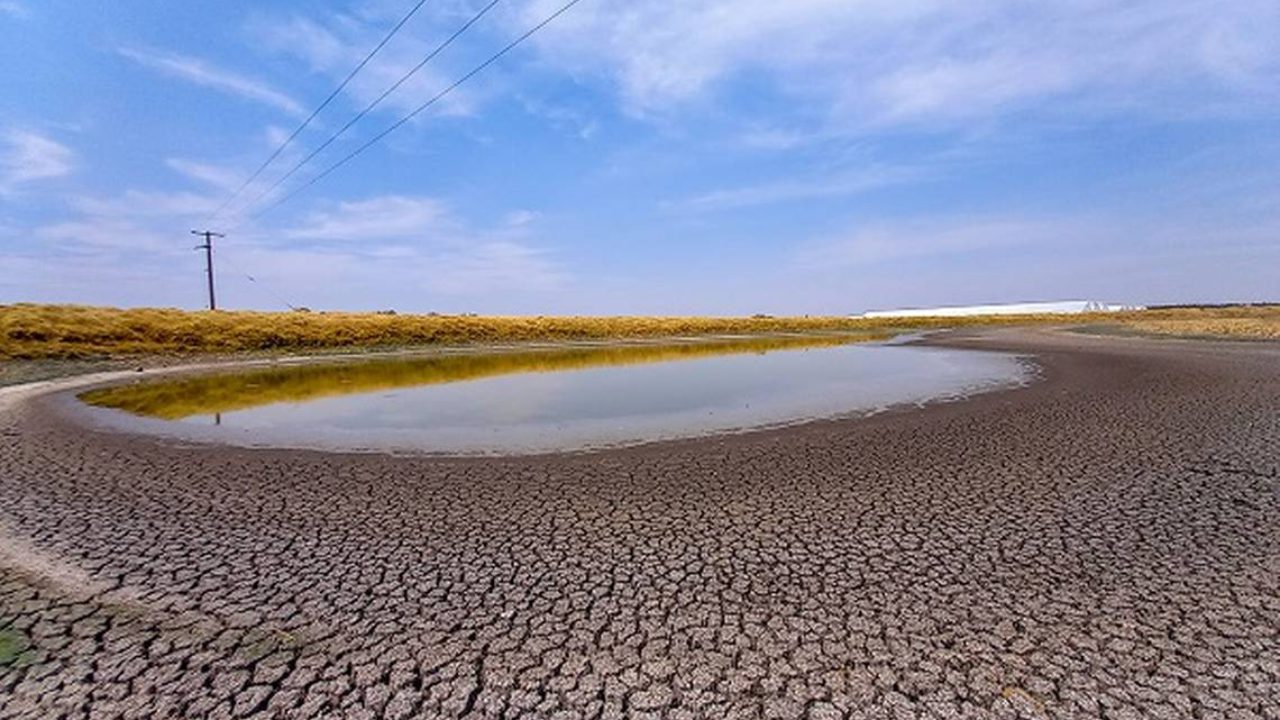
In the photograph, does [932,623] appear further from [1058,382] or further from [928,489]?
[1058,382]

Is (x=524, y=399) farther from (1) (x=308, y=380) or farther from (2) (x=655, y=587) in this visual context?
(2) (x=655, y=587)

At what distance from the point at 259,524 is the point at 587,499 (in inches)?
143

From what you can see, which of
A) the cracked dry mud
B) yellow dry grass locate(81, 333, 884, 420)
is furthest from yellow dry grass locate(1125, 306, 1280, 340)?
the cracked dry mud

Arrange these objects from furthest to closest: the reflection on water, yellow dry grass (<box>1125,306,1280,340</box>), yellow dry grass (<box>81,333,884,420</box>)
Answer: yellow dry grass (<box>1125,306,1280,340</box>) < yellow dry grass (<box>81,333,884,420</box>) < the reflection on water

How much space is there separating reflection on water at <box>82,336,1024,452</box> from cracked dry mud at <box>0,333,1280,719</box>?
2797mm

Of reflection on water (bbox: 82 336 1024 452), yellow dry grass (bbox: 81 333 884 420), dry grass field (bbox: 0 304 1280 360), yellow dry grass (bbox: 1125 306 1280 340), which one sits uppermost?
dry grass field (bbox: 0 304 1280 360)

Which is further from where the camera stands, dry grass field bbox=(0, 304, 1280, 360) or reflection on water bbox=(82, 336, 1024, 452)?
dry grass field bbox=(0, 304, 1280, 360)

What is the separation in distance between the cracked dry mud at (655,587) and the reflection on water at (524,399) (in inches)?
110

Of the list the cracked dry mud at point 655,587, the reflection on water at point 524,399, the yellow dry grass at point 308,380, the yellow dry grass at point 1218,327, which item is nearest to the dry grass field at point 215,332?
the yellow dry grass at point 1218,327

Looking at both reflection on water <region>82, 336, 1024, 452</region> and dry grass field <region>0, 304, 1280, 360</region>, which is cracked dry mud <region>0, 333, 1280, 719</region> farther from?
dry grass field <region>0, 304, 1280, 360</region>

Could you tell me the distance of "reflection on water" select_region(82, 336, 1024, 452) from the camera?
37.6ft

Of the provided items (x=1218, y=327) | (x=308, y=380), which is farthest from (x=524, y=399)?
(x=1218, y=327)

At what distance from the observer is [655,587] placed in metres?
4.57

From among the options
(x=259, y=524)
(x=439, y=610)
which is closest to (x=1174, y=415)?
(x=439, y=610)
